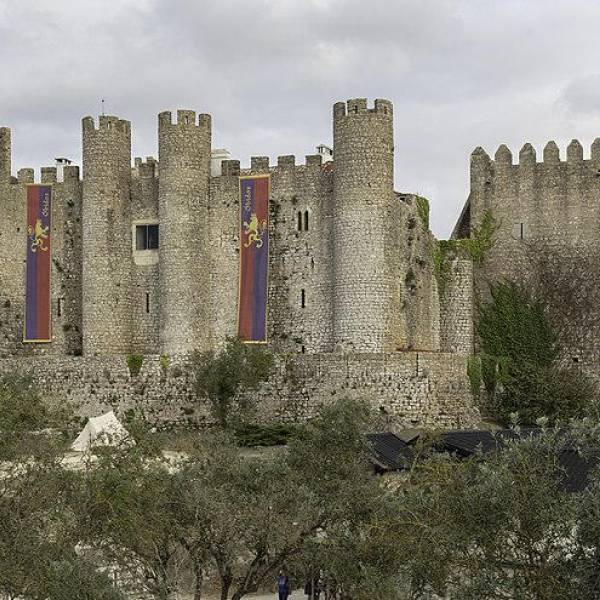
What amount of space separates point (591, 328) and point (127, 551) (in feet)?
97.5

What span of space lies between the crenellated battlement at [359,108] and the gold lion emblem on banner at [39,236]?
13.7 m

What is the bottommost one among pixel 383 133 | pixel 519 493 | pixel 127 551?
pixel 127 551

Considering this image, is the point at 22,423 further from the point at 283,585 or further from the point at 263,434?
the point at 263,434

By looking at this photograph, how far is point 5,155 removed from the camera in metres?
59.7

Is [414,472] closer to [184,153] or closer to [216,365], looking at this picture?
[216,365]

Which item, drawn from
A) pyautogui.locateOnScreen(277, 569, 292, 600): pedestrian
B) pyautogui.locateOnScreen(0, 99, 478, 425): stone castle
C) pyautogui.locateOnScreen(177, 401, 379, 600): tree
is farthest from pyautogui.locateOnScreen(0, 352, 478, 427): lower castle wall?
pyautogui.locateOnScreen(177, 401, 379, 600): tree

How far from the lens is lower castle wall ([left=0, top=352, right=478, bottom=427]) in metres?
49.3

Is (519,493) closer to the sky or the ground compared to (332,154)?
closer to the ground

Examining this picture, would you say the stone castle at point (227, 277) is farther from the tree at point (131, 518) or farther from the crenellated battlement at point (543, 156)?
the tree at point (131, 518)

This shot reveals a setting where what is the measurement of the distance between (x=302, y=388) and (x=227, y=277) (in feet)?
23.5

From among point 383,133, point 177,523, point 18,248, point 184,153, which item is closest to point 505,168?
point 383,133

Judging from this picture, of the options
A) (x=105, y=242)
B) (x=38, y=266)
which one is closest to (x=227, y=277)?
(x=105, y=242)

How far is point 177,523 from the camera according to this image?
2944cm

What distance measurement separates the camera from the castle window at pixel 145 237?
56.1 m
